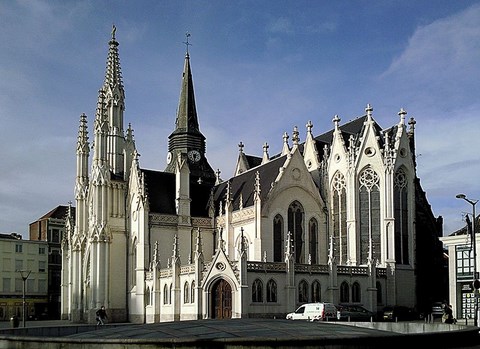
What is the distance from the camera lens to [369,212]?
204 feet

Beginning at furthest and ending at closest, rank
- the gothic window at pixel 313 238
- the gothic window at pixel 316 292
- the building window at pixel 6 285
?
the building window at pixel 6 285
the gothic window at pixel 313 238
the gothic window at pixel 316 292

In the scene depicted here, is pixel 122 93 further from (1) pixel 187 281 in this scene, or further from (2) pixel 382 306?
(2) pixel 382 306

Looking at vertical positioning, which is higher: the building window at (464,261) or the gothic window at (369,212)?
the gothic window at (369,212)

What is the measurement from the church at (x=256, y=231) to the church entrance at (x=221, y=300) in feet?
0.25

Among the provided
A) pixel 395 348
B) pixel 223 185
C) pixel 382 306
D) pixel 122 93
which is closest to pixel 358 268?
pixel 382 306

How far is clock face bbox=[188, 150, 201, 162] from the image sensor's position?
300ft

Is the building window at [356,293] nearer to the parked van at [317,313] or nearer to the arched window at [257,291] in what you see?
the arched window at [257,291]

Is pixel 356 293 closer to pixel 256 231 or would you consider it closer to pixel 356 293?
pixel 356 293

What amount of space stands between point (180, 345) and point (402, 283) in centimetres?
4593

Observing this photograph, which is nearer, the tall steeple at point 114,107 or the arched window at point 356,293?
the arched window at point 356,293

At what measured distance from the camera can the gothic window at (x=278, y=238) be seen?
63.9m

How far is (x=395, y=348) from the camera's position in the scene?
62.7 feet

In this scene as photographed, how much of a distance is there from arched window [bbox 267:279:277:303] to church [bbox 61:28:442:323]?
0.11 m

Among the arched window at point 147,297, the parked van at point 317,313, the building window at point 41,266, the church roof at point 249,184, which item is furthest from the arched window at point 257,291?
the building window at point 41,266
